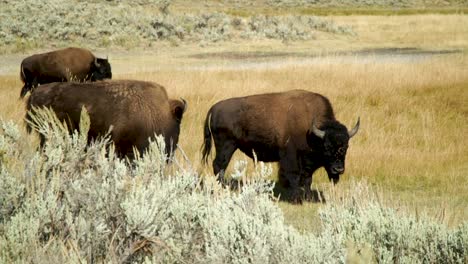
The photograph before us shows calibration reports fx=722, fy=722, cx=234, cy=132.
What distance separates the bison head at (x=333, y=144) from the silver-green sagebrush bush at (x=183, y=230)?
137 inches

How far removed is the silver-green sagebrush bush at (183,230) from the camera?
3.93 meters

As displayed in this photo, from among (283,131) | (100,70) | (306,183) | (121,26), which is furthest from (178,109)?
(121,26)

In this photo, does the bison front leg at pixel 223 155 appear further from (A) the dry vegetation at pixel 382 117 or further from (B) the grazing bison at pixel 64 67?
(B) the grazing bison at pixel 64 67

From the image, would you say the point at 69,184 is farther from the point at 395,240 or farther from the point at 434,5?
the point at 434,5

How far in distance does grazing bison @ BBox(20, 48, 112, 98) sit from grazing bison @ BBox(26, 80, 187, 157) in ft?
29.9

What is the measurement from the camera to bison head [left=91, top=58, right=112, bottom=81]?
17.8m

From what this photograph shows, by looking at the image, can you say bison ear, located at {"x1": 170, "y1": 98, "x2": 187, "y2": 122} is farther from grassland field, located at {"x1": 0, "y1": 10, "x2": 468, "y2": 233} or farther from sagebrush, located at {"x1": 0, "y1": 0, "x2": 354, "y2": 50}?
sagebrush, located at {"x1": 0, "y1": 0, "x2": 354, "y2": 50}

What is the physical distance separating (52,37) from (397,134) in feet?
78.6

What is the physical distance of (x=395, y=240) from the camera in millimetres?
4316

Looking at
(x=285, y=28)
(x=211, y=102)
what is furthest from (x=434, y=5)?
(x=211, y=102)

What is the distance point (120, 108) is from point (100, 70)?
954 centimetres

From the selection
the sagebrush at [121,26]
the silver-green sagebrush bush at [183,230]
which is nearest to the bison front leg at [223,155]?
the silver-green sagebrush bush at [183,230]

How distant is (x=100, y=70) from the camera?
17797mm

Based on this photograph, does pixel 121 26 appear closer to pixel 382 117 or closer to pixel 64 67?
pixel 64 67
